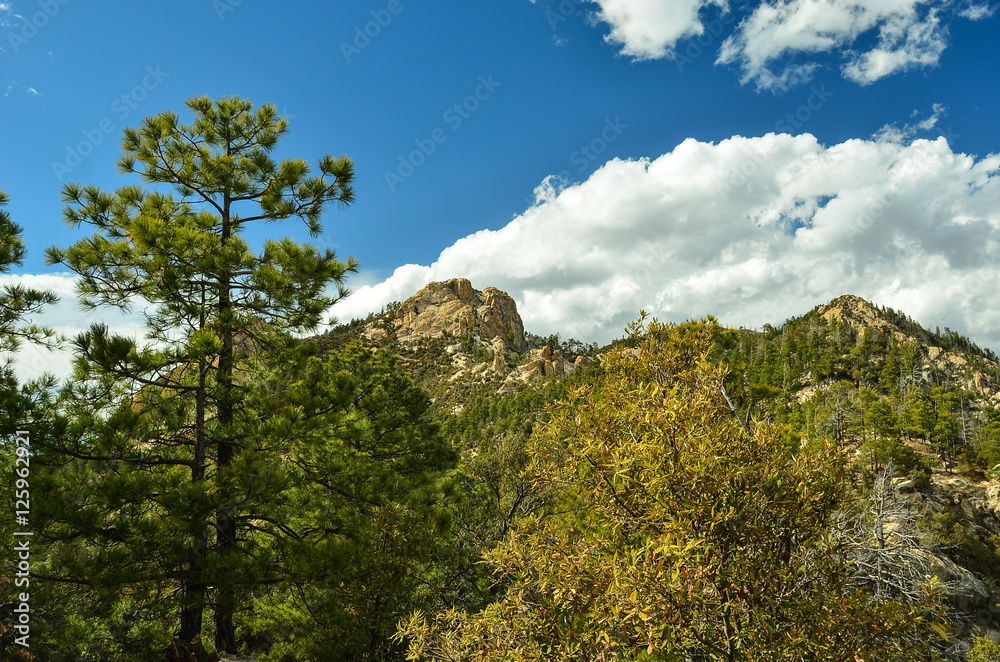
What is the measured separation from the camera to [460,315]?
11481 cm

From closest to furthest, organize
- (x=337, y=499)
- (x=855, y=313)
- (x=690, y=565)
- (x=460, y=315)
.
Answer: (x=690, y=565) → (x=337, y=499) → (x=855, y=313) → (x=460, y=315)

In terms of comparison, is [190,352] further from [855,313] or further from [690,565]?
[855,313]

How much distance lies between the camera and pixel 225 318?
6.42 m

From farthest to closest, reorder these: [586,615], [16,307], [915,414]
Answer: [915,414] → [16,307] → [586,615]

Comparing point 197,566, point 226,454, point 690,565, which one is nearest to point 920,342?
point 690,565

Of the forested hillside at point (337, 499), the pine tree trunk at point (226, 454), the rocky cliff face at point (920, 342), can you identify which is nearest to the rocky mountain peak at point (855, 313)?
the rocky cliff face at point (920, 342)

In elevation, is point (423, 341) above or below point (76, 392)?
above

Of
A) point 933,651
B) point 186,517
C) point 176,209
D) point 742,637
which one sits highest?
point 176,209

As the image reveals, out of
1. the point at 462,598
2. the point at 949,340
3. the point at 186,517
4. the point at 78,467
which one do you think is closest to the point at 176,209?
the point at 78,467

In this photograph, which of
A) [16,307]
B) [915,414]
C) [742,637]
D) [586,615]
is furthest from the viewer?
[915,414]

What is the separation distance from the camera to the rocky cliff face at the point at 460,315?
113m

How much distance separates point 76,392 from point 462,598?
8312 millimetres

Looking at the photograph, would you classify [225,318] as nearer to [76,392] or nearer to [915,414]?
[76,392]

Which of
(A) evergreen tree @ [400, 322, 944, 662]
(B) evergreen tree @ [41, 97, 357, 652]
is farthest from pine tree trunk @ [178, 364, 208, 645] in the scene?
(A) evergreen tree @ [400, 322, 944, 662]
